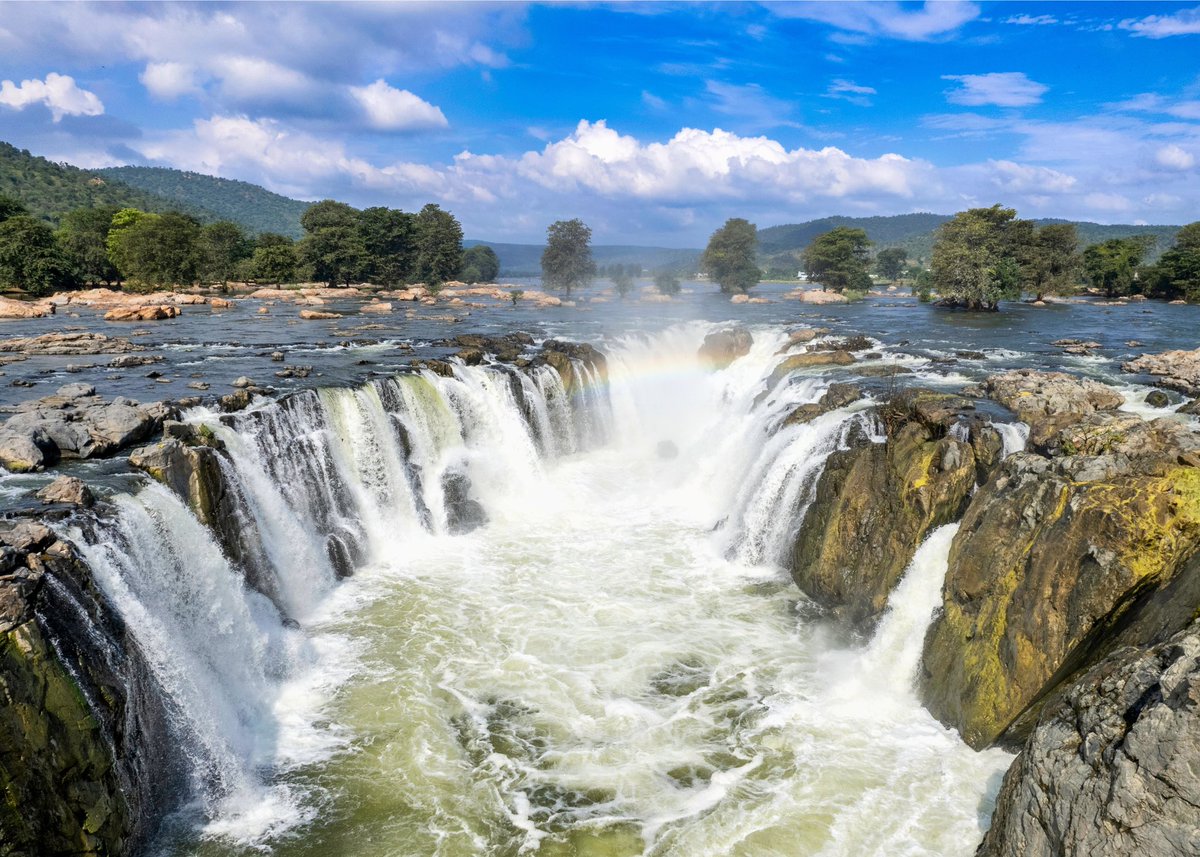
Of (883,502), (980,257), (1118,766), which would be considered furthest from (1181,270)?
(1118,766)

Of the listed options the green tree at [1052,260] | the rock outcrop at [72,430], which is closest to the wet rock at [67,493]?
the rock outcrop at [72,430]

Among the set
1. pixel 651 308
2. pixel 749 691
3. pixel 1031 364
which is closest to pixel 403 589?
pixel 749 691

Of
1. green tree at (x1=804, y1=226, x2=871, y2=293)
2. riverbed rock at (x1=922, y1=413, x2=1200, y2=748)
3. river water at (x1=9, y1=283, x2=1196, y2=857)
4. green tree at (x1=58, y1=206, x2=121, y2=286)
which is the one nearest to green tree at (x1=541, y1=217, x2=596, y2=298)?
green tree at (x1=804, y1=226, x2=871, y2=293)

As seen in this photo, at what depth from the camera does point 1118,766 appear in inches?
218

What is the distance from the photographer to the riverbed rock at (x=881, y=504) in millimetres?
12727

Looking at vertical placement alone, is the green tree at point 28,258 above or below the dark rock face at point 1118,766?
above

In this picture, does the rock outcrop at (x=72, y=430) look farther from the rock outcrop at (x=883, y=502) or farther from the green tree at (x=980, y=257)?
the green tree at (x=980, y=257)

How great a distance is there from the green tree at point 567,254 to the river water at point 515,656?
57.4 meters

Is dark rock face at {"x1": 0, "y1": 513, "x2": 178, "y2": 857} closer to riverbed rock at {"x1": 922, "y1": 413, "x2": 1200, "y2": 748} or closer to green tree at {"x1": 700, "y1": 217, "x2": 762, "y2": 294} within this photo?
riverbed rock at {"x1": 922, "y1": 413, "x2": 1200, "y2": 748}

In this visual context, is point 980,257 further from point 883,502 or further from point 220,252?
point 220,252

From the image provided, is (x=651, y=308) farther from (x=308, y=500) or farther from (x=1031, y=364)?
(x=308, y=500)

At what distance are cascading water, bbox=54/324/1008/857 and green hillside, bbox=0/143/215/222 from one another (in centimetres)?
10710

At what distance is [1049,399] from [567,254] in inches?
2633

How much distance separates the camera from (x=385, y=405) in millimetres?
19562
